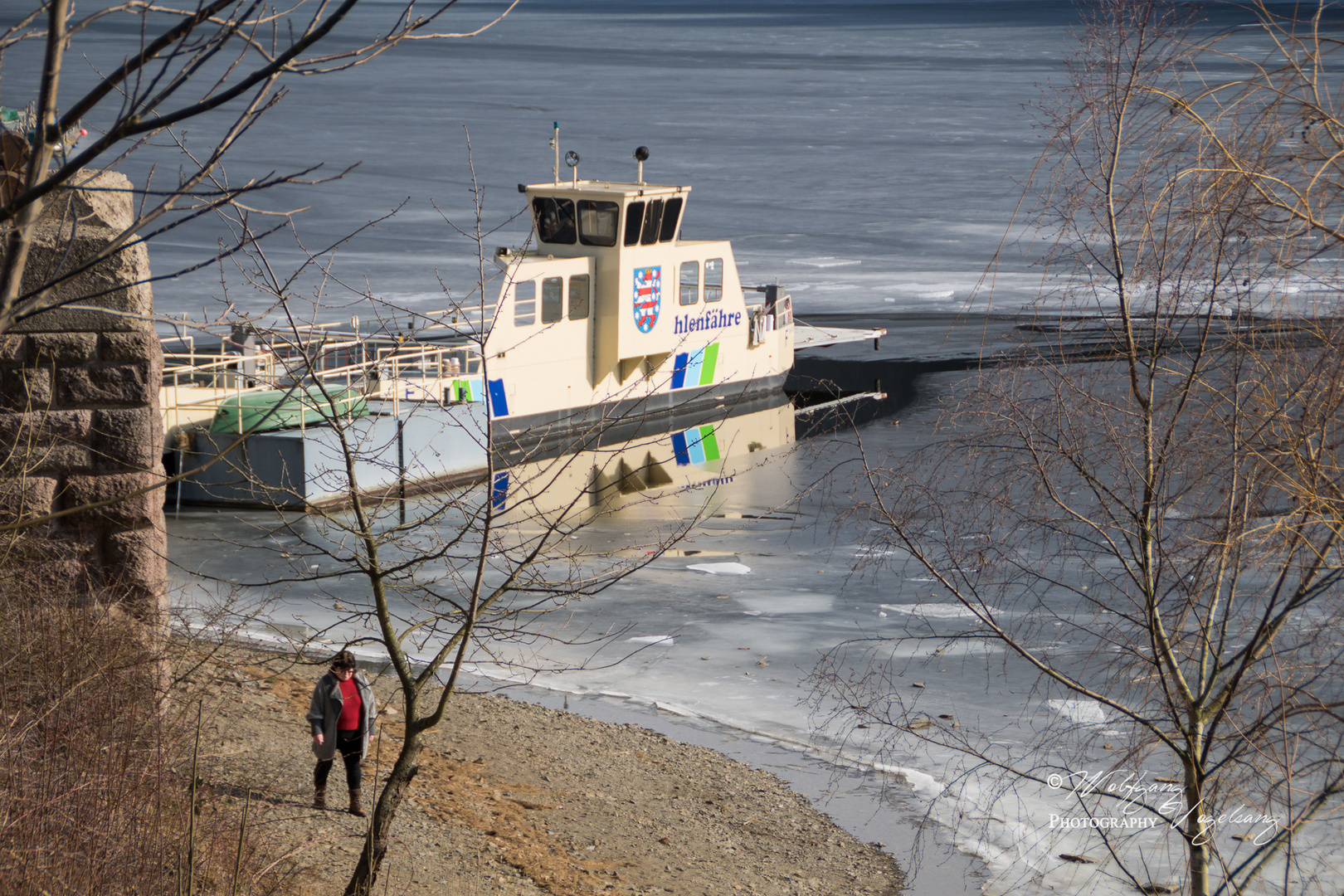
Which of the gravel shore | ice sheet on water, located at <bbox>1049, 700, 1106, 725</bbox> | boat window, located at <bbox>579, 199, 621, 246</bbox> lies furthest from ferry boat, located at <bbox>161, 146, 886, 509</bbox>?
ice sheet on water, located at <bbox>1049, 700, 1106, 725</bbox>

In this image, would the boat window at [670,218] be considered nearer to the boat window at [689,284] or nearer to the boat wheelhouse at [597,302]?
the boat wheelhouse at [597,302]

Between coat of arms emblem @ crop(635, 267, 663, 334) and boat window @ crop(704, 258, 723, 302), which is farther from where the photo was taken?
boat window @ crop(704, 258, 723, 302)

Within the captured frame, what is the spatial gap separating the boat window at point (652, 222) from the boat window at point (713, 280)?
2059mm

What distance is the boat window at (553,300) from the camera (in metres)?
27.6

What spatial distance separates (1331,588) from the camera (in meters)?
6.18

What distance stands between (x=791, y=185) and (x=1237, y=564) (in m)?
61.3

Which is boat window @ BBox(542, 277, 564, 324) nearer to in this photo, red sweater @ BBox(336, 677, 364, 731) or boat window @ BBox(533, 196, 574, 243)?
boat window @ BBox(533, 196, 574, 243)

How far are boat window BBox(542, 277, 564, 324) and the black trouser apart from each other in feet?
62.7

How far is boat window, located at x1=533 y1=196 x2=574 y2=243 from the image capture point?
2823 cm

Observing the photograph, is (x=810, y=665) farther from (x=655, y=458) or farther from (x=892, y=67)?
(x=892, y=67)

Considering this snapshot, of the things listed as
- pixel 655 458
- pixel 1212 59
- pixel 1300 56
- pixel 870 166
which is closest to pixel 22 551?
pixel 1300 56

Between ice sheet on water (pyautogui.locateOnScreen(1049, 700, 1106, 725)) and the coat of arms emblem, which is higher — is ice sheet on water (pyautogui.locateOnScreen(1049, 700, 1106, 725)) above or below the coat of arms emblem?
below

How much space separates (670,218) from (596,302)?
2.40m
